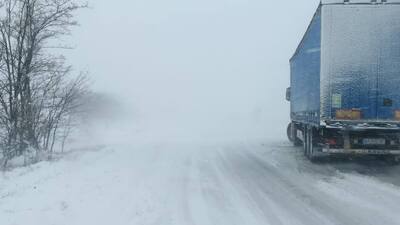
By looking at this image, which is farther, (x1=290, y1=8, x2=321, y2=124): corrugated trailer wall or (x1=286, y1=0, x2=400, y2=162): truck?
(x1=290, y1=8, x2=321, y2=124): corrugated trailer wall

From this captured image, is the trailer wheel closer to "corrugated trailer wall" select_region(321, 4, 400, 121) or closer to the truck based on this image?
the truck

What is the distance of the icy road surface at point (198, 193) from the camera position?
812 centimetres

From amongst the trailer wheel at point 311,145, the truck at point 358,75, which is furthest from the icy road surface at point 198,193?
the truck at point 358,75

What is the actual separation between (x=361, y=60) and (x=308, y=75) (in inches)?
120

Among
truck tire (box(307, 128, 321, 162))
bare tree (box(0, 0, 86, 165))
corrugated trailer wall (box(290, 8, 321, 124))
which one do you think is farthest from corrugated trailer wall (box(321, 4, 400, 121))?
bare tree (box(0, 0, 86, 165))

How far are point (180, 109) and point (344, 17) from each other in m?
79.9

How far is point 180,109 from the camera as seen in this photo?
3684 inches

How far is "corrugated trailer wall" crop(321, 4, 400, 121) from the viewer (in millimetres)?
13883

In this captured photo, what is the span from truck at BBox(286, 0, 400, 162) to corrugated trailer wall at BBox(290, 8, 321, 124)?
8cm

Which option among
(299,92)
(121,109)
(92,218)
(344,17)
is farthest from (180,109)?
(92,218)

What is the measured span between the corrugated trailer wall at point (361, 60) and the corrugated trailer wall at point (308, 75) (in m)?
0.46

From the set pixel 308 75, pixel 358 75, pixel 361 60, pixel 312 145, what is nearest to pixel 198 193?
pixel 358 75

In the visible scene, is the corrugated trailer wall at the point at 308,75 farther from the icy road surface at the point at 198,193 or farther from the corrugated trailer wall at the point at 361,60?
the icy road surface at the point at 198,193

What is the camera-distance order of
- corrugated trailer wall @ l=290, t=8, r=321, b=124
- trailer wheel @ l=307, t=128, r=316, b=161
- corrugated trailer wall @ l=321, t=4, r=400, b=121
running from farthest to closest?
trailer wheel @ l=307, t=128, r=316, b=161 → corrugated trailer wall @ l=290, t=8, r=321, b=124 → corrugated trailer wall @ l=321, t=4, r=400, b=121
